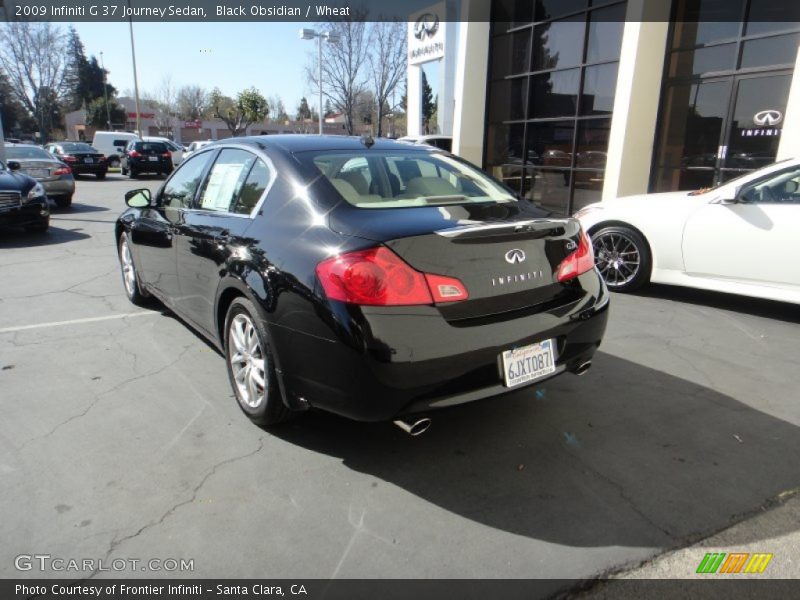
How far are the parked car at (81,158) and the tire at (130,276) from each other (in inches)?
803

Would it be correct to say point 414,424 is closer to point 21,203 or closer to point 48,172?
point 21,203

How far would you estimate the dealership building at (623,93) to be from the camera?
27.5ft

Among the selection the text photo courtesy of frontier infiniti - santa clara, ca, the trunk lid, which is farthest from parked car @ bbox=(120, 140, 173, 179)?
the trunk lid

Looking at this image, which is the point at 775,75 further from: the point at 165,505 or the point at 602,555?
the point at 165,505

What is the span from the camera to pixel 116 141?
100 feet

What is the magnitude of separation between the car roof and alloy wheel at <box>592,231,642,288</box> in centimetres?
309

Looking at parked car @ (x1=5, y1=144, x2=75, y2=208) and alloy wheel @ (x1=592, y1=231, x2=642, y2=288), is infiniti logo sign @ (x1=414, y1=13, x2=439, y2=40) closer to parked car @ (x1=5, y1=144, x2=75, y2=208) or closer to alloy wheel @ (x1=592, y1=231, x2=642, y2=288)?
parked car @ (x1=5, y1=144, x2=75, y2=208)

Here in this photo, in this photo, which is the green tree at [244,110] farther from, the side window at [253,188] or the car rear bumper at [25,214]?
the side window at [253,188]

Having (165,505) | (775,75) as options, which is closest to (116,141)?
(775,75)

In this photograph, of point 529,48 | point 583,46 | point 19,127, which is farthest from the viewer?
point 19,127

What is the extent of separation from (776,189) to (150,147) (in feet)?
77.5

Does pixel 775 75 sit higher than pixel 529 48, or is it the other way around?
pixel 529 48

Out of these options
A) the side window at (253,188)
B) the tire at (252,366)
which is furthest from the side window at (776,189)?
the tire at (252,366)

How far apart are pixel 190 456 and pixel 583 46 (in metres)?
11.1
